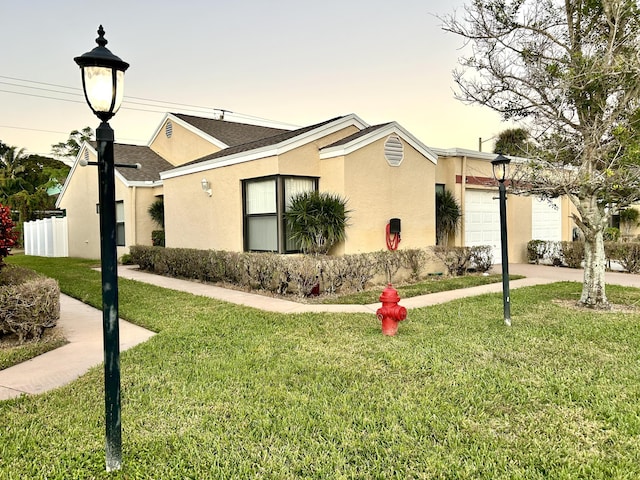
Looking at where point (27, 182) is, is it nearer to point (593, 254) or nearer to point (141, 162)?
point (141, 162)

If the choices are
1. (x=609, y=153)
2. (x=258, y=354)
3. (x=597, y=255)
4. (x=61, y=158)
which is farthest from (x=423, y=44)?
(x=61, y=158)

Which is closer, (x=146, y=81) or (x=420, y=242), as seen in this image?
(x=420, y=242)

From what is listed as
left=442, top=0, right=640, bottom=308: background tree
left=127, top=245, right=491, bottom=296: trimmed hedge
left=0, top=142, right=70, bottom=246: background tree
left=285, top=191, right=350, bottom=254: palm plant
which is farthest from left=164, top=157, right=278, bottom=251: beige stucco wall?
left=0, top=142, right=70, bottom=246: background tree

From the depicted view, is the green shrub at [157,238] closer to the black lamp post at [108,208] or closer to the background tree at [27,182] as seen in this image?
the black lamp post at [108,208]

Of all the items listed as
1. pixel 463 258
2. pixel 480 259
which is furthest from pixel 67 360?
pixel 480 259

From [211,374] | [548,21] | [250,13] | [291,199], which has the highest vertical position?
[250,13]

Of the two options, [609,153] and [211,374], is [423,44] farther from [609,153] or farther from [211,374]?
[211,374]

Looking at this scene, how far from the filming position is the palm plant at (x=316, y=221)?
967 cm

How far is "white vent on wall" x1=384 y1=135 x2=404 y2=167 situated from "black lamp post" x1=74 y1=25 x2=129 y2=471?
340 inches

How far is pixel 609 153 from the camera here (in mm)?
7820

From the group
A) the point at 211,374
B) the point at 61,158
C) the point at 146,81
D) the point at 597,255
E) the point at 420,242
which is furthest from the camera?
the point at 61,158

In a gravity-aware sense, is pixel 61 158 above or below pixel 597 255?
above

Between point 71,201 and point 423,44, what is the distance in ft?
58.5

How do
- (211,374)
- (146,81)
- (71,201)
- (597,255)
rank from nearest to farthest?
(211,374), (597,255), (146,81), (71,201)
